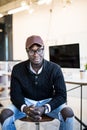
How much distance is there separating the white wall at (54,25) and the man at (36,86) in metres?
2.46

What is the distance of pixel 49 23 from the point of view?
5527 mm

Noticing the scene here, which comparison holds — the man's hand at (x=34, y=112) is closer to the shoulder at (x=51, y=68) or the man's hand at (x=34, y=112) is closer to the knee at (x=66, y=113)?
the knee at (x=66, y=113)

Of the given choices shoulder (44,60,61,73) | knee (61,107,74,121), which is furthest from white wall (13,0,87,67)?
knee (61,107,74,121)

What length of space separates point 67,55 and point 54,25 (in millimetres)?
917

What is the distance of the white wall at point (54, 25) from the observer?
475 cm

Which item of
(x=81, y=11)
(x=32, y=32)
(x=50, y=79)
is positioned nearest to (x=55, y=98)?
(x=50, y=79)

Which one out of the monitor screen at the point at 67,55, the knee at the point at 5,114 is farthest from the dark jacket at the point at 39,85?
the monitor screen at the point at 67,55

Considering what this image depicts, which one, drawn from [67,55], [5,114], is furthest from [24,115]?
[67,55]

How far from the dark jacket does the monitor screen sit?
245 centimetres

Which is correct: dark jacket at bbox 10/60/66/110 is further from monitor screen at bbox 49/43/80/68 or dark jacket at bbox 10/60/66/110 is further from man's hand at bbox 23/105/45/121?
monitor screen at bbox 49/43/80/68

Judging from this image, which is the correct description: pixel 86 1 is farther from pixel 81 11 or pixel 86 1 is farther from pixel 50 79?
pixel 50 79

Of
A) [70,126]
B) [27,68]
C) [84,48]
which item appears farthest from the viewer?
[84,48]

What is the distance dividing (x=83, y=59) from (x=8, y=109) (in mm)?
2775

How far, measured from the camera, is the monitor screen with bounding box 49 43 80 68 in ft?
15.5
